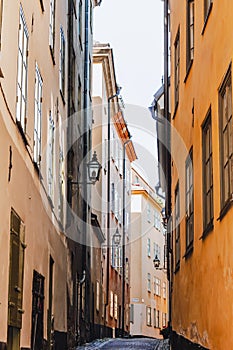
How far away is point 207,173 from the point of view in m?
9.51

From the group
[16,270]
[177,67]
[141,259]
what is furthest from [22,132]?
[141,259]

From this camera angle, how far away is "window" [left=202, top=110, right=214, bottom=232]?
9.21 metres

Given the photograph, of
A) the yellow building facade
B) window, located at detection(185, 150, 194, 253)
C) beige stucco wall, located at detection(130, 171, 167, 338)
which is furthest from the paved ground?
beige stucco wall, located at detection(130, 171, 167, 338)

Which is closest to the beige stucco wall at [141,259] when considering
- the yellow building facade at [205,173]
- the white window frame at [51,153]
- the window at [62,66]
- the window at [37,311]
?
the window at [62,66]

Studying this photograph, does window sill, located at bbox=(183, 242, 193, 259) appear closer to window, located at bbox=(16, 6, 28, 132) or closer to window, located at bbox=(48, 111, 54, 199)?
window, located at bbox=(48, 111, 54, 199)

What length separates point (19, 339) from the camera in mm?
9633

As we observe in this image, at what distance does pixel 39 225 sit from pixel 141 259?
39.9 m

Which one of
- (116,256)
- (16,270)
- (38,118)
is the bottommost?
(16,270)

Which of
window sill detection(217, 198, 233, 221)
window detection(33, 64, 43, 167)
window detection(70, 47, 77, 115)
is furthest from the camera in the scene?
window detection(70, 47, 77, 115)

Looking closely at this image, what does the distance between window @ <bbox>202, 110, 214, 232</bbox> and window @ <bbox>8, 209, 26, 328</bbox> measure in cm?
231

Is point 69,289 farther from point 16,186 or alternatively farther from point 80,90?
point 16,186

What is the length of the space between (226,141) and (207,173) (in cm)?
162

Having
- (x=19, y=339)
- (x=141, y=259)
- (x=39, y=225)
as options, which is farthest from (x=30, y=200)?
(x=141, y=259)

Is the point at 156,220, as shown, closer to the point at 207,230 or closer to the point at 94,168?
the point at 94,168
